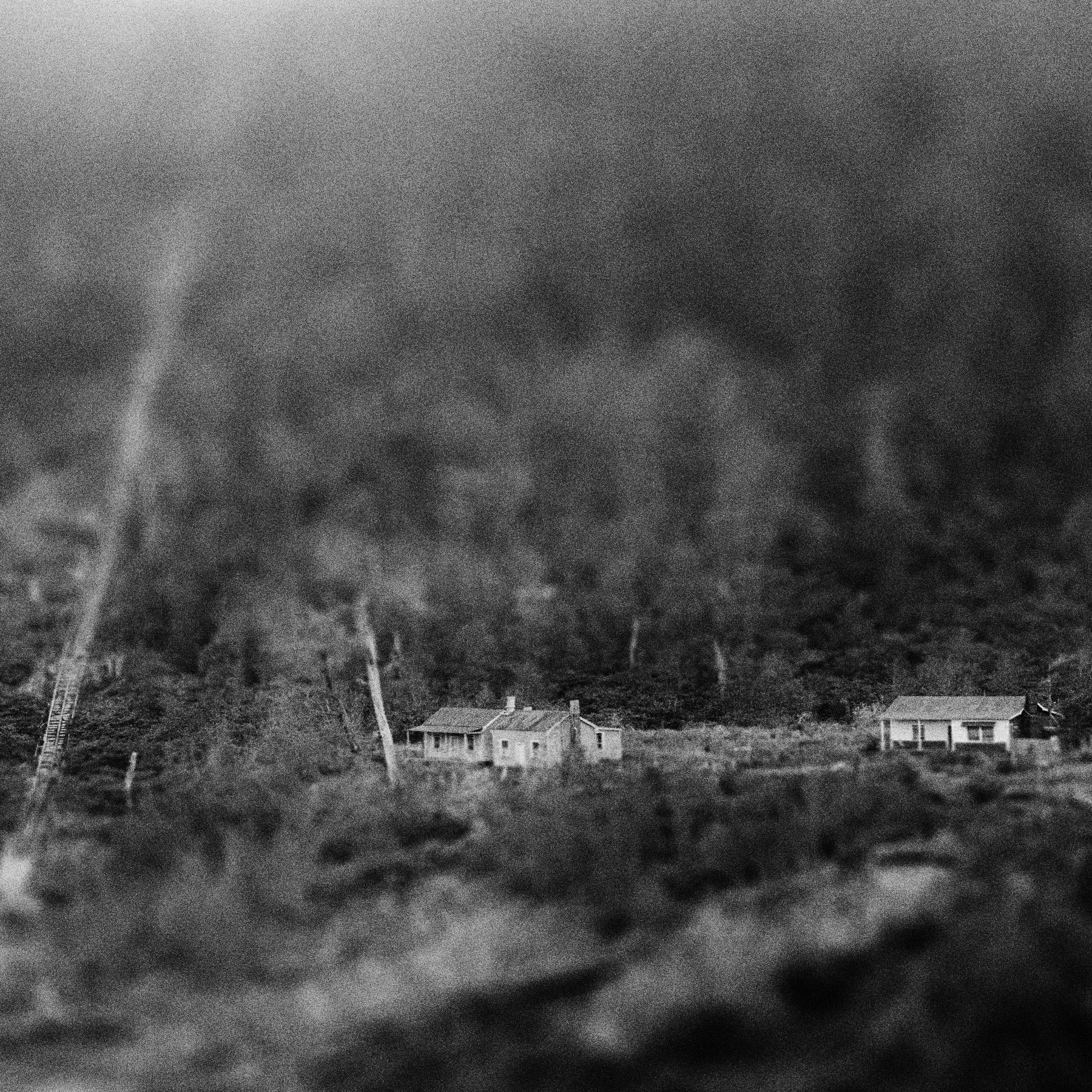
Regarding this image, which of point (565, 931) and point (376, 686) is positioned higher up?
point (376, 686)

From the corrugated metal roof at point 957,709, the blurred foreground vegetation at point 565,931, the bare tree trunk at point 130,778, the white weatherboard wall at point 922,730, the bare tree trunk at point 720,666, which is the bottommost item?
the blurred foreground vegetation at point 565,931

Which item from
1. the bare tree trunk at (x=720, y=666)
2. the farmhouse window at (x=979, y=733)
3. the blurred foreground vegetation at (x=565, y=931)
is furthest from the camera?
the bare tree trunk at (x=720, y=666)

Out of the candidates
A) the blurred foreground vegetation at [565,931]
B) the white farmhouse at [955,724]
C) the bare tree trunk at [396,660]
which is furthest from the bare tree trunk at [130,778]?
the white farmhouse at [955,724]

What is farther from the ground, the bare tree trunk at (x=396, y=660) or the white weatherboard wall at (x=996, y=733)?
the bare tree trunk at (x=396, y=660)

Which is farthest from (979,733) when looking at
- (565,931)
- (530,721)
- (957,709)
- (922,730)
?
(565,931)

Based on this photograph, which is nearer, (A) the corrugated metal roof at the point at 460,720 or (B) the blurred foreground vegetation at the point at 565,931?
(B) the blurred foreground vegetation at the point at 565,931

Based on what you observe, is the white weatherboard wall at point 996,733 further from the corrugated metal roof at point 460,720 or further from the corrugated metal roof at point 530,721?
the corrugated metal roof at point 460,720

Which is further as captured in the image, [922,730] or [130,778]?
[922,730]

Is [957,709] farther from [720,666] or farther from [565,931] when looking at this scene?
[565,931]
